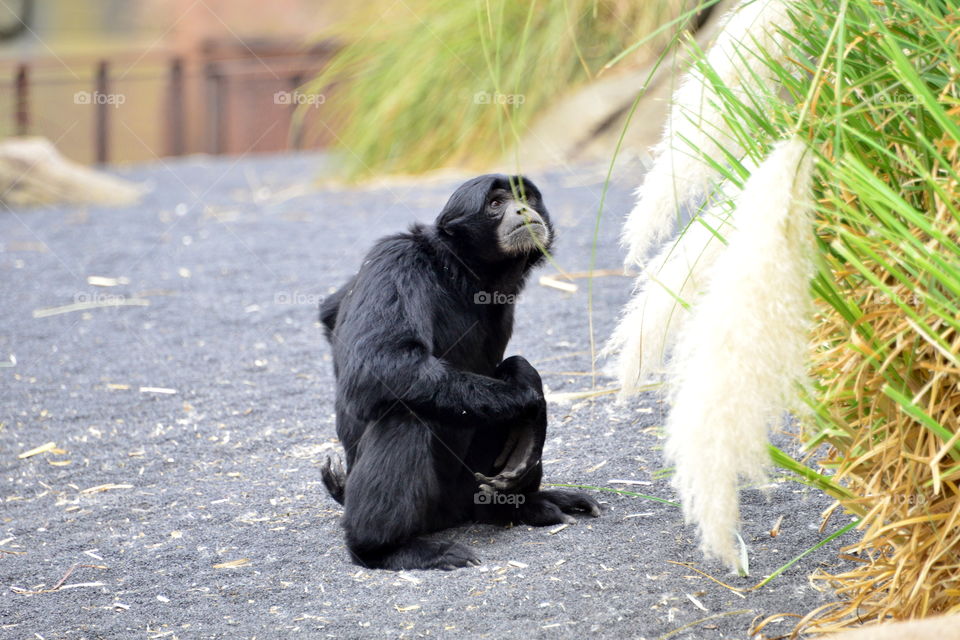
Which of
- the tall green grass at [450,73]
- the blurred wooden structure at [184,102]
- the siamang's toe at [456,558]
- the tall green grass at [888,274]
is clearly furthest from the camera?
the blurred wooden structure at [184,102]

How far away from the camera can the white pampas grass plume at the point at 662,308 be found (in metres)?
2.68

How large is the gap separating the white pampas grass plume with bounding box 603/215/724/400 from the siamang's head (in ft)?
3.02

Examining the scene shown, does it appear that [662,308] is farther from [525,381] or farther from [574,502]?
[574,502]

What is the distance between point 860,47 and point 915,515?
1100 mm

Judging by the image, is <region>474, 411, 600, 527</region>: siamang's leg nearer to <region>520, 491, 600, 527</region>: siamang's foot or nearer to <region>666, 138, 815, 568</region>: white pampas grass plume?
<region>520, 491, 600, 527</region>: siamang's foot

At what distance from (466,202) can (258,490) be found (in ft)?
4.53

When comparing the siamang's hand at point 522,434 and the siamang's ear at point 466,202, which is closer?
the siamang's hand at point 522,434

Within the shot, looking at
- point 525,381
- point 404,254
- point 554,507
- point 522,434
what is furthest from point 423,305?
point 554,507

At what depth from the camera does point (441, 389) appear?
3.32 metres

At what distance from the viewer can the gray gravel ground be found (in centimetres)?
290

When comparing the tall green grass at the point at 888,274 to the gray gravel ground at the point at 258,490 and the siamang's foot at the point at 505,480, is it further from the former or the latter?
the siamang's foot at the point at 505,480

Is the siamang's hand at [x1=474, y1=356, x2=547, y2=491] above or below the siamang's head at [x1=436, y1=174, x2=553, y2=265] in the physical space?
below

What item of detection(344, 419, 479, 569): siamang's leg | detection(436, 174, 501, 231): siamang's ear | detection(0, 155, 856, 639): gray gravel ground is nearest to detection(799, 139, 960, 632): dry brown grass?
detection(0, 155, 856, 639): gray gravel ground

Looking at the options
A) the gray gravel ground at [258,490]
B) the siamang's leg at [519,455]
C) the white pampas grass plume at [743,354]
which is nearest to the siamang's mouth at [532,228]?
the siamang's leg at [519,455]
